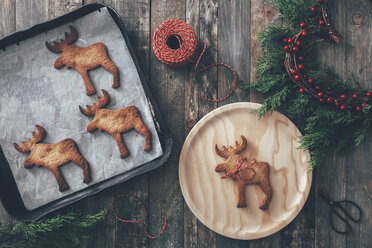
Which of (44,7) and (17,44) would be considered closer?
(17,44)

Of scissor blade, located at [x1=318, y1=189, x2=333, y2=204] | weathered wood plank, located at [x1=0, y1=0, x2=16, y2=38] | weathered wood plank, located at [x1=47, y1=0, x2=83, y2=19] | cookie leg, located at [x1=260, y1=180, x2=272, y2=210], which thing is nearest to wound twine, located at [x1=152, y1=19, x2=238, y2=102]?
weathered wood plank, located at [x1=47, y1=0, x2=83, y2=19]

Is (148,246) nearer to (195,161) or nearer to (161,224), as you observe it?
(161,224)

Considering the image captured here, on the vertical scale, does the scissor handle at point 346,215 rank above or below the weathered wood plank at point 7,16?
below

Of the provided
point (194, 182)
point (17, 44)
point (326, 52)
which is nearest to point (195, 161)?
point (194, 182)

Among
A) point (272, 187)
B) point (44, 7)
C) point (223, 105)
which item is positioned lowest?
point (272, 187)

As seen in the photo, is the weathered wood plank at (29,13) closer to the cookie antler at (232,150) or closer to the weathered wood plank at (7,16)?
the weathered wood plank at (7,16)

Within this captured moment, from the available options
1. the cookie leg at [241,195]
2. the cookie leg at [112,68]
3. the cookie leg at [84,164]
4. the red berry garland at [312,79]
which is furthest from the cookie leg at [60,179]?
the red berry garland at [312,79]

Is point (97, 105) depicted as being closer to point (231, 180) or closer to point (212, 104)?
point (212, 104)
